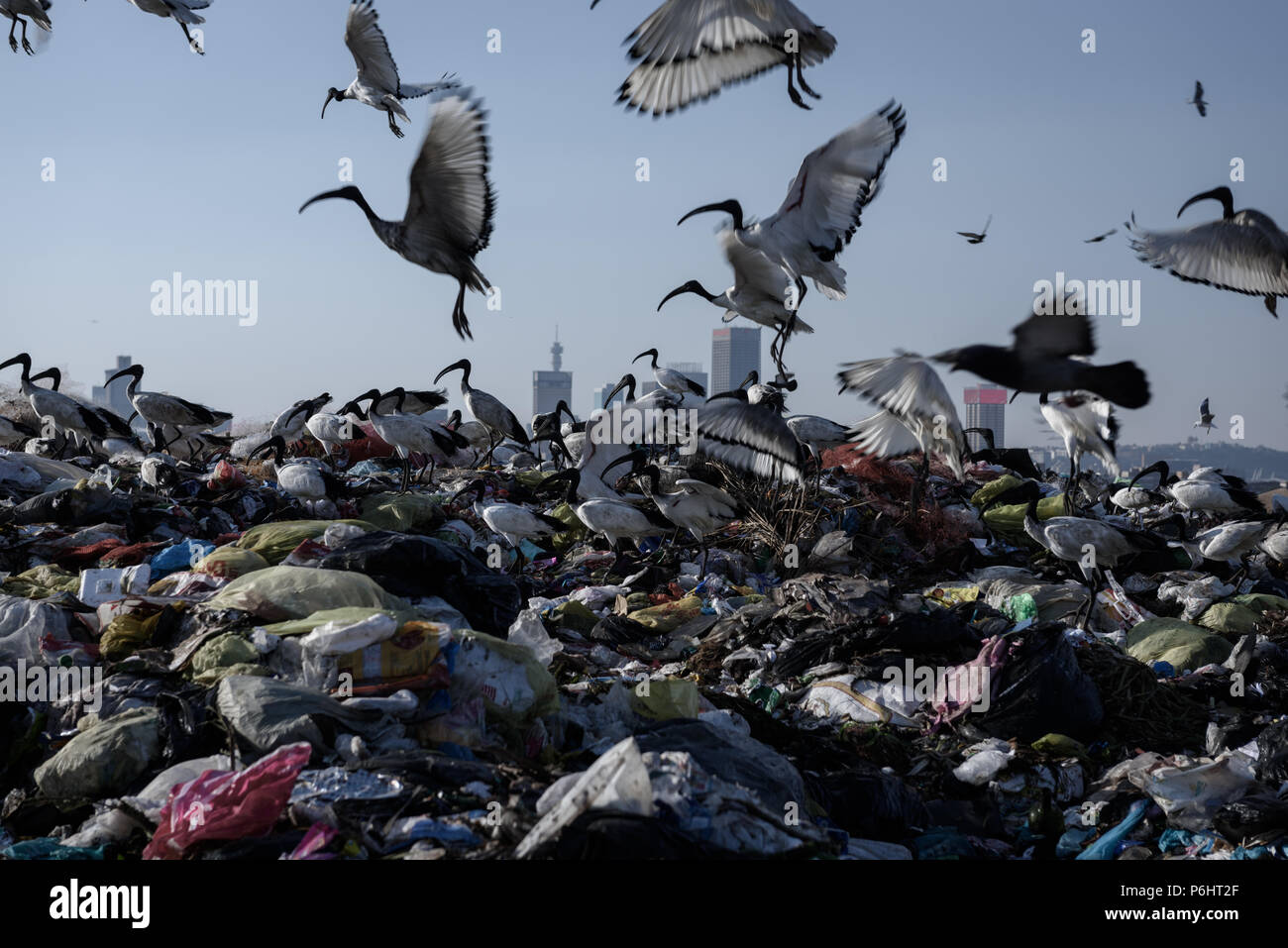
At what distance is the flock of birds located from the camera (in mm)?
5484

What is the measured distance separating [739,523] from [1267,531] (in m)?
3.91

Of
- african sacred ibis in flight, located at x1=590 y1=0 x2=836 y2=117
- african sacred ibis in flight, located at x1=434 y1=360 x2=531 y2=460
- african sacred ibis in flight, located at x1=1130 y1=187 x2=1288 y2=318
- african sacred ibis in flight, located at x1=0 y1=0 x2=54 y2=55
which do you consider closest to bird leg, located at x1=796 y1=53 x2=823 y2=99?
african sacred ibis in flight, located at x1=590 y1=0 x2=836 y2=117

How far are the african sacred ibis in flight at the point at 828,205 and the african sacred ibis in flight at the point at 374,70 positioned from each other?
8.42 ft

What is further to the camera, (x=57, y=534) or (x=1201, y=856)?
(x=57, y=534)

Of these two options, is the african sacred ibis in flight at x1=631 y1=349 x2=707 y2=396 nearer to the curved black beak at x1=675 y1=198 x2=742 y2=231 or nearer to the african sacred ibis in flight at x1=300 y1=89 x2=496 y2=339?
the curved black beak at x1=675 y1=198 x2=742 y2=231

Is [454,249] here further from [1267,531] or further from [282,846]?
[1267,531]

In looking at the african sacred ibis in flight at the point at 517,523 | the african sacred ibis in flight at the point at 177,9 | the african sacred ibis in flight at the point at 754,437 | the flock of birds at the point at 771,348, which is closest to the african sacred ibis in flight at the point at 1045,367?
the flock of birds at the point at 771,348

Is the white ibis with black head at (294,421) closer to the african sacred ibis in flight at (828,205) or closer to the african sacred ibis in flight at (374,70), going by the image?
the african sacred ibis in flight at (374,70)

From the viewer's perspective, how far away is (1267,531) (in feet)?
27.6

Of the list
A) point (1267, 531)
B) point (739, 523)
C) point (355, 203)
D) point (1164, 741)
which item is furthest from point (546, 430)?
point (1164, 741)

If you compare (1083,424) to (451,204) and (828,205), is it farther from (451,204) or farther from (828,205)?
(451,204)

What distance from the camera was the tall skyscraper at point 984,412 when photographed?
8508 millimetres
